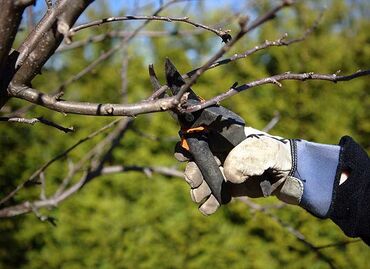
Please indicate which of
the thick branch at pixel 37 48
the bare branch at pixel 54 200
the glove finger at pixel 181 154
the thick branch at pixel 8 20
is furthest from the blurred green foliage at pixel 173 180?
the thick branch at pixel 8 20

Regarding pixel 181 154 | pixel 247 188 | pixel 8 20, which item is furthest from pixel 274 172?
pixel 8 20

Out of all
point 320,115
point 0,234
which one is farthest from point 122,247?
point 320,115

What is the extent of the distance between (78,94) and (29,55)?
3333 millimetres

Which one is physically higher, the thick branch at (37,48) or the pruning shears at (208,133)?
the thick branch at (37,48)

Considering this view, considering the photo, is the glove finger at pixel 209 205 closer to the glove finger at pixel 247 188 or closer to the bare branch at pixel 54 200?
the glove finger at pixel 247 188

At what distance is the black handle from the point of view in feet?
5.24

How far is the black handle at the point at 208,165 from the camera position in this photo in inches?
62.9

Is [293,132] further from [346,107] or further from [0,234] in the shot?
[0,234]

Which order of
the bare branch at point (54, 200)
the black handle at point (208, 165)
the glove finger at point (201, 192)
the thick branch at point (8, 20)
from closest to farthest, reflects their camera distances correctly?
1. the thick branch at point (8, 20)
2. the black handle at point (208, 165)
3. the glove finger at point (201, 192)
4. the bare branch at point (54, 200)

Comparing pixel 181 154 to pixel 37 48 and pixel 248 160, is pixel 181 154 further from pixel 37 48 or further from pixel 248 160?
pixel 37 48

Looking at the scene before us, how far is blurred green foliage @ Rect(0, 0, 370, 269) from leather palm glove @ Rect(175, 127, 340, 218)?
2.21m

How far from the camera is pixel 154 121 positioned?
4.43m

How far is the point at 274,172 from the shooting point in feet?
5.75

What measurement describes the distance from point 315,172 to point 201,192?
423 mm
